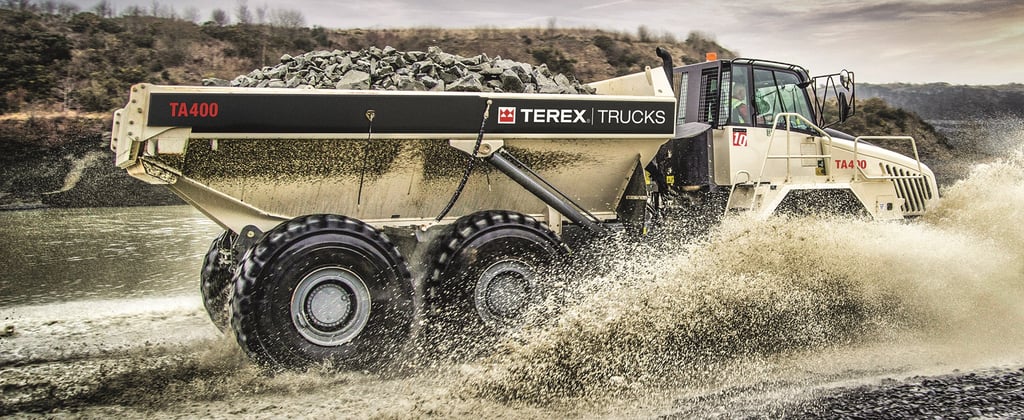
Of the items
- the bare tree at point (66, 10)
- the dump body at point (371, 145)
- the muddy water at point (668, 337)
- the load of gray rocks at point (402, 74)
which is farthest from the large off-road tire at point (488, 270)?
the bare tree at point (66, 10)

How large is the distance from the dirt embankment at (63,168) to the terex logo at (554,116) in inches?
660

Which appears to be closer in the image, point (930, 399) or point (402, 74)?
point (930, 399)

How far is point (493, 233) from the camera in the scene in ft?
20.0

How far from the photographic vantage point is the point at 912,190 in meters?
8.45

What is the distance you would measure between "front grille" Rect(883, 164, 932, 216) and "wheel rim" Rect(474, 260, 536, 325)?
4.34m

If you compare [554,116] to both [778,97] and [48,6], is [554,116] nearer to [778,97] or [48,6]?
[778,97]

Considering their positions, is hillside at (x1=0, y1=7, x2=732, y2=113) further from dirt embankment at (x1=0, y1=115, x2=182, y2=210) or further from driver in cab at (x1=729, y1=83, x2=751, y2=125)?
driver in cab at (x1=729, y1=83, x2=751, y2=125)

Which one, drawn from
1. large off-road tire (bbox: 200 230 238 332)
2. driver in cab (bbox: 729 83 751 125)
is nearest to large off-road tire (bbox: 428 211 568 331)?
large off-road tire (bbox: 200 230 238 332)

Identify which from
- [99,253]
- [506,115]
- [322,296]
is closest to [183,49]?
[99,253]

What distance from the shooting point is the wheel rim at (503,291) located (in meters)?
6.07

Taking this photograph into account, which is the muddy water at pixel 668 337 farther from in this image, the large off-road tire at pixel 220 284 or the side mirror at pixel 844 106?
the side mirror at pixel 844 106

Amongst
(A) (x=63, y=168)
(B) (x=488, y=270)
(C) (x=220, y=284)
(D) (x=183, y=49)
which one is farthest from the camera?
(D) (x=183, y=49)

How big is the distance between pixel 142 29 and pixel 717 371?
36371mm

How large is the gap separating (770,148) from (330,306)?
4.35 m
